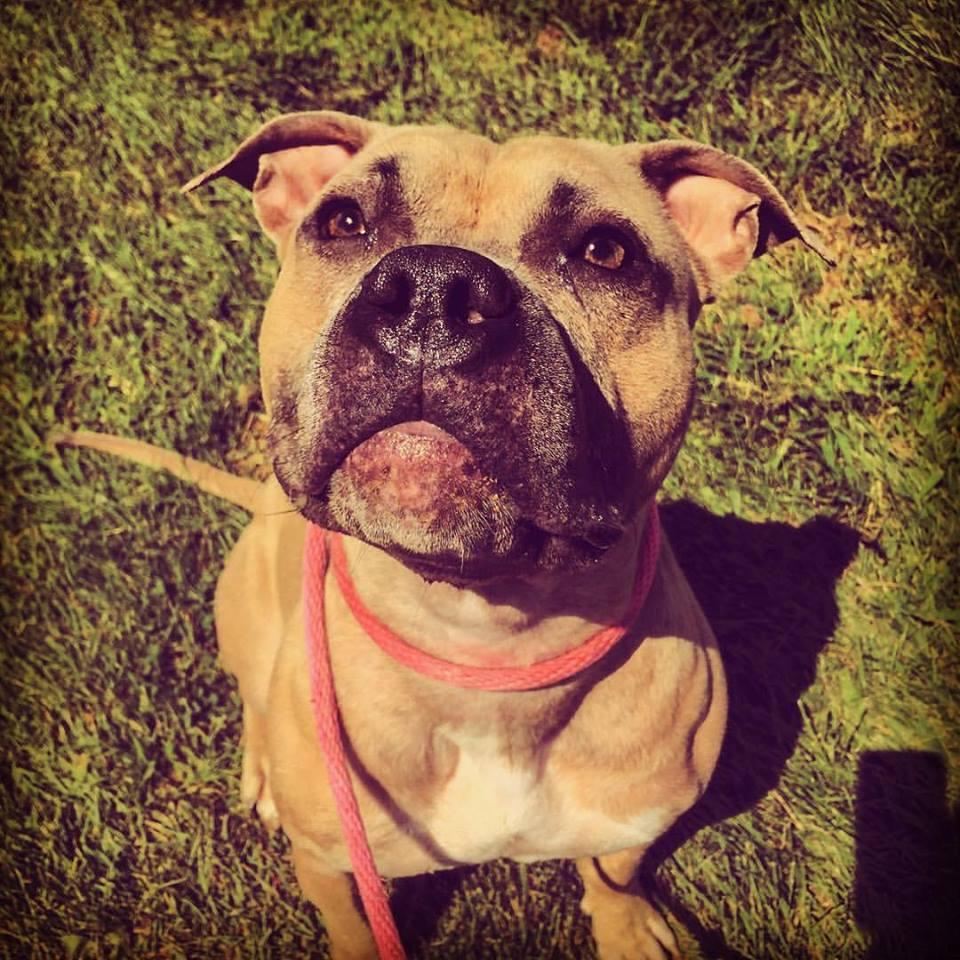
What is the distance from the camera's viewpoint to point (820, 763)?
11.0 ft

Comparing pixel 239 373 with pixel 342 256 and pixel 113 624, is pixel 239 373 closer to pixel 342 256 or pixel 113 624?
pixel 113 624

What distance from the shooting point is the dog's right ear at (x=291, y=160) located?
2.23 meters

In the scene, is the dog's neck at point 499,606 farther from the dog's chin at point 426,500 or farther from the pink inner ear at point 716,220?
the pink inner ear at point 716,220

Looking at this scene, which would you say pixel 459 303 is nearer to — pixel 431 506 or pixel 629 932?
pixel 431 506

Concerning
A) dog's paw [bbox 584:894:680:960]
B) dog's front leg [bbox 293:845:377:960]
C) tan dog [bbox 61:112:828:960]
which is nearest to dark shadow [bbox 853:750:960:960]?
dog's paw [bbox 584:894:680:960]

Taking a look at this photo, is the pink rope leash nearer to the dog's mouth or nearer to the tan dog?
the tan dog

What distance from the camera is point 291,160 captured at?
2.42m

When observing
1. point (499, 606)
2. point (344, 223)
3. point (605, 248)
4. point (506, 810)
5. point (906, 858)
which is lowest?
point (906, 858)

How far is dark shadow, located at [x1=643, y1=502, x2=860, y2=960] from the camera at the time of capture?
335 centimetres

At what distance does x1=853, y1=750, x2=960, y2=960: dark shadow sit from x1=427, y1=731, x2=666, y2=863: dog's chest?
4.29 ft

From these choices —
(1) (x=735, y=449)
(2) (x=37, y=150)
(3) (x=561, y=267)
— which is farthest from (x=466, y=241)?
(2) (x=37, y=150)

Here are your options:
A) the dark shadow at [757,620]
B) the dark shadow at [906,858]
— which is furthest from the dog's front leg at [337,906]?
the dark shadow at [906,858]

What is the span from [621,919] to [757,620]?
1.30 m

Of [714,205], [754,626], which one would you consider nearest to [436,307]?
[714,205]
